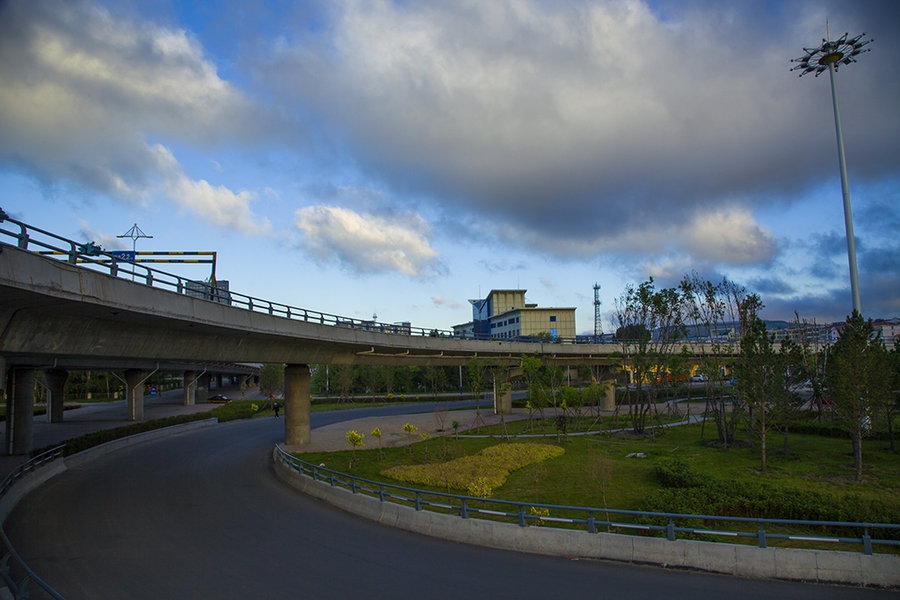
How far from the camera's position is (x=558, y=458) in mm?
29984

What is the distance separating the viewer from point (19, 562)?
1245 cm

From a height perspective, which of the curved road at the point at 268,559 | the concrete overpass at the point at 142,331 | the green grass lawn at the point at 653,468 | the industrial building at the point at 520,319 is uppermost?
the industrial building at the point at 520,319

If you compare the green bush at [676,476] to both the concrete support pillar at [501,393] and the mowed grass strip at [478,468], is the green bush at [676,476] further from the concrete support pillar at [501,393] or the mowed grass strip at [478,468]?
the concrete support pillar at [501,393]

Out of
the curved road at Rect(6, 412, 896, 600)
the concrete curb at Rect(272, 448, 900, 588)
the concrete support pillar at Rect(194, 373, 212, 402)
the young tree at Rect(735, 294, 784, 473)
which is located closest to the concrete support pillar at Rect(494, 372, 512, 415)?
the young tree at Rect(735, 294, 784, 473)

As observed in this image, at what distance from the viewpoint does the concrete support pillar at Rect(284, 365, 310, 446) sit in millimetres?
37188

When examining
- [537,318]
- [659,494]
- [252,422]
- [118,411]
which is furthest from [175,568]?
[537,318]

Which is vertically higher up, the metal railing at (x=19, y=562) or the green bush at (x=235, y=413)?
the metal railing at (x=19, y=562)

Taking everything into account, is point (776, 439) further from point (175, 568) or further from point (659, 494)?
point (175, 568)

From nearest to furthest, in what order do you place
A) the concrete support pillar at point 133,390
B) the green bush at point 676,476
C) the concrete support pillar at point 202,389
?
the green bush at point 676,476 → the concrete support pillar at point 133,390 → the concrete support pillar at point 202,389

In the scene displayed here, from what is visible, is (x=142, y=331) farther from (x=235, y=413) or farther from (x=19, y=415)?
(x=235, y=413)

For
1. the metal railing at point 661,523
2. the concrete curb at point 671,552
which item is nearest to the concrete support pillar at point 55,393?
the metal railing at point 661,523

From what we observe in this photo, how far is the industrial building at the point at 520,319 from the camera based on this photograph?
5866 inches

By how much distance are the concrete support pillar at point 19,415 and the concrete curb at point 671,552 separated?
31.5 m

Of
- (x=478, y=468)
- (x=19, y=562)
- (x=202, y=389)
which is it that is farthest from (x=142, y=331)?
(x=202, y=389)
